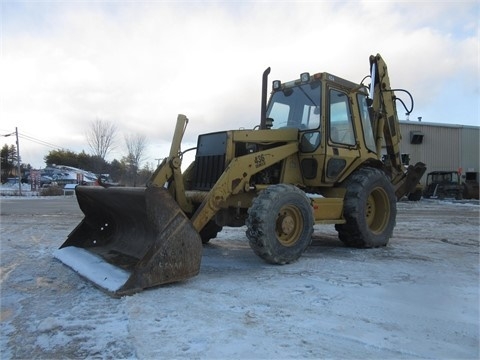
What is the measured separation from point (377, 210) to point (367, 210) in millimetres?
260

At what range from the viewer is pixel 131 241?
591 cm

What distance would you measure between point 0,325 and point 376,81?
23.8 feet

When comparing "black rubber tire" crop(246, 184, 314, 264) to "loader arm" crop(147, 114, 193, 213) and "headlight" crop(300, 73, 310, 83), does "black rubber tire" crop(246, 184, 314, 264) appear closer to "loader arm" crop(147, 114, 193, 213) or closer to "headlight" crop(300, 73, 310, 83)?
"loader arm" crop(147, 114, 193, 213)

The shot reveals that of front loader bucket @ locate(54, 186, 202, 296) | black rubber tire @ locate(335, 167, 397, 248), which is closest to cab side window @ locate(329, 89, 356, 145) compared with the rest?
black rubber tire @ locate(335, 167, 397, 248)

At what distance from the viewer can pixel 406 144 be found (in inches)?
1271

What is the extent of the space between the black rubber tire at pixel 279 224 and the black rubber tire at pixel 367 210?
1.26 metres

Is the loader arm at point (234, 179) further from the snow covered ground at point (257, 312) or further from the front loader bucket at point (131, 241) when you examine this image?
the snow covered ground at point (257, 312)

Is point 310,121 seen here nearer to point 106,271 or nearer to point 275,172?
point 275,172

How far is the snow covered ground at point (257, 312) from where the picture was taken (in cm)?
310

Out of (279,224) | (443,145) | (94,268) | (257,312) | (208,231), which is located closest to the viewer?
(257,312)

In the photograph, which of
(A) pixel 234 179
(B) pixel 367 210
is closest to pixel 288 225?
(A) pixel 234 179

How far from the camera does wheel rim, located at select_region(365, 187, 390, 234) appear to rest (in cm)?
764

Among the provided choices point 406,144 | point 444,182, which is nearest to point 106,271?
point 444,182

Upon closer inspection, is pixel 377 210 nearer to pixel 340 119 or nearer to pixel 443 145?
pixel 340 119
